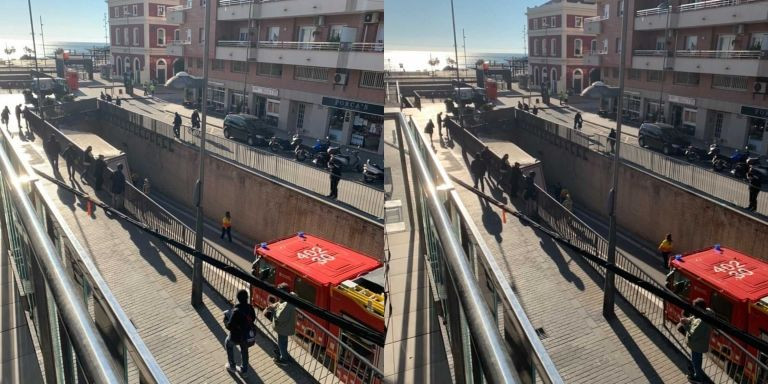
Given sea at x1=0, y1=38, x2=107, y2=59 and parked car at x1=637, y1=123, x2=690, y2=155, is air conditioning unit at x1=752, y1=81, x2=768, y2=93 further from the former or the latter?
sea at x1=0, y1=38, x2=107, y2=59

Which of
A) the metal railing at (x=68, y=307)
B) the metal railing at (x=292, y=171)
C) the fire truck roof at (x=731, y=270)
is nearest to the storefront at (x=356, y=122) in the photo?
the metal railing at (x=292, y=171)

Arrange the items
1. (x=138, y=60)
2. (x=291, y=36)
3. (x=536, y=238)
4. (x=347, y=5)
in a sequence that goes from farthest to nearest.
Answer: (x=138, y=60) → (x=536, y=238) → (x=291, y=36) → (x=347, y=5)

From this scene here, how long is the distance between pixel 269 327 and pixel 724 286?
1224 millimetres

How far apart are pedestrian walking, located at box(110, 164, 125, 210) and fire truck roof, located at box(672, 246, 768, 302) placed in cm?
168

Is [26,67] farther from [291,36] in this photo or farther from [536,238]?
[536,238]

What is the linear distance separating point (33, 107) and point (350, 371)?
179 centimetres

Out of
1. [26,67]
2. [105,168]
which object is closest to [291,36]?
[105,168]

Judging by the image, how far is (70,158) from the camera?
1986 millimetres

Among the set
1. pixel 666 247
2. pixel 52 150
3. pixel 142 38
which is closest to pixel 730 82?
pixel 666 247

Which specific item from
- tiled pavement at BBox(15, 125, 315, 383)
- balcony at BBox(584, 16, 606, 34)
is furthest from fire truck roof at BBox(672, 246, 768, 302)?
tiled pavement at BBox(15, 125, 315, 383)

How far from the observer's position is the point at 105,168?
1.90 metres

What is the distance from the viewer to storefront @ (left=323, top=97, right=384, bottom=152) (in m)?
1.42

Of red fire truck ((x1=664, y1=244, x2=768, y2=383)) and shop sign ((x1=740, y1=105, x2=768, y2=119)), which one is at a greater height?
shop sign ((x1=740, y1=105, x2=768, y2=119))

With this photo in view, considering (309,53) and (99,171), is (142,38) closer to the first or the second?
(99,171)
